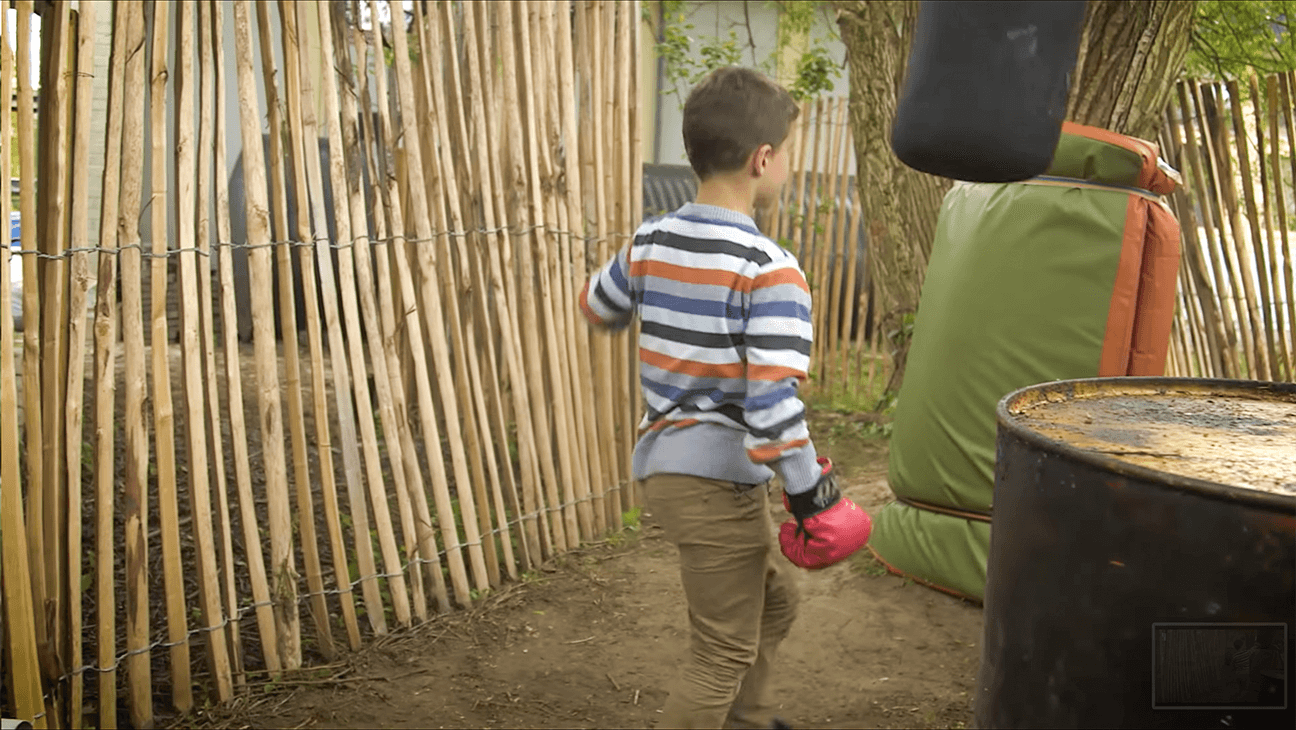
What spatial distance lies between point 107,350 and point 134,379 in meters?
0.11

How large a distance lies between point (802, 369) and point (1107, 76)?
8.29 feet

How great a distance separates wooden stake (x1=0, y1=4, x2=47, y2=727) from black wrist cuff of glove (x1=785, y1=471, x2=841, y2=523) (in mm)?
1466

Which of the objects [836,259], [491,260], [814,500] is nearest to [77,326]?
[491,260]

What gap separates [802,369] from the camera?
6.63ft

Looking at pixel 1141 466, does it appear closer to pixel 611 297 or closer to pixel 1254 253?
pixel 611 297

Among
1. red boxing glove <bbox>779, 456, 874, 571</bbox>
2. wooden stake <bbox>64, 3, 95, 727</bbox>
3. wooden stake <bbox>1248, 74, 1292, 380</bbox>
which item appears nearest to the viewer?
red boxing glove <bbox>779, 456, 874, 571</bbox>

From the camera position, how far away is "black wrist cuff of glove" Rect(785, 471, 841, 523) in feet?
6.91

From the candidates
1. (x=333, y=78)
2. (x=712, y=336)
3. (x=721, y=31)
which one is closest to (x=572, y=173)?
(x=333, y=78)

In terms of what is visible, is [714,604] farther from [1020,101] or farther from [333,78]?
[333,78]

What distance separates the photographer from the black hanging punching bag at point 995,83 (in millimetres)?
1312

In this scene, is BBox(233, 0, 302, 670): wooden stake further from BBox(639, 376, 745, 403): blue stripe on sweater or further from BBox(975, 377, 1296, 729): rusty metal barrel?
BBox(975, 377, 1296, 729): rusty metal barrel

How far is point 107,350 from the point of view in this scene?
2344mm

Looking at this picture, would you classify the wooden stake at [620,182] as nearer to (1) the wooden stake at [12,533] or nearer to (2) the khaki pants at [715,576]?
(2) the khaki pants at [715,576]

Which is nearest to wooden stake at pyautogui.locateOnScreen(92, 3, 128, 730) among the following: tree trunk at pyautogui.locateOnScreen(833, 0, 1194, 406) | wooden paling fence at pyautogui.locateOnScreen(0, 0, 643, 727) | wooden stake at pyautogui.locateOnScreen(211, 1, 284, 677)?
wooden paling fence at pyautogui.locateOnScreen(0, 0, 643, 727)
